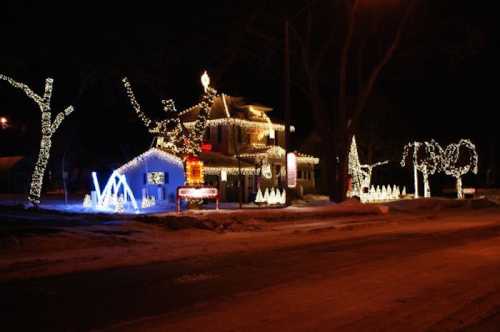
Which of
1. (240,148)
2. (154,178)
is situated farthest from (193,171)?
(240,148)

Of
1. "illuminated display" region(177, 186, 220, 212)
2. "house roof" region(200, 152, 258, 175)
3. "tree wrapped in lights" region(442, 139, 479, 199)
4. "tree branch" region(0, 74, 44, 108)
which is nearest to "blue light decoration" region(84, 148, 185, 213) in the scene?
"house roof" region(200, 152, 258, 175)

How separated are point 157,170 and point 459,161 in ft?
75.1

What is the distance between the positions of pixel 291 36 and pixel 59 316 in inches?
1054

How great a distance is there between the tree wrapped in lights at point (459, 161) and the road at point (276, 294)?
106ft

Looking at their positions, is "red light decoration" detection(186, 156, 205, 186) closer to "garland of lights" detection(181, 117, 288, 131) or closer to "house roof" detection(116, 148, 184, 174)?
"house roof" detection(116, 148, 184, 174)

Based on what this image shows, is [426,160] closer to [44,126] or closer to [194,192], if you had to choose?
[194,192]

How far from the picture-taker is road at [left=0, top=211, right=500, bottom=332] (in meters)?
8.09

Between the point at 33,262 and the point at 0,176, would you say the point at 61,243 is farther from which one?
the point at 0,176

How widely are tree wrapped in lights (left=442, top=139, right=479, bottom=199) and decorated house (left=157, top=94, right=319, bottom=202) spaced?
36.3ft

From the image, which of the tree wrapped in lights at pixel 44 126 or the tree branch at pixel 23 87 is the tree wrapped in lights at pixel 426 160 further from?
the tree branch at pixel 23 87

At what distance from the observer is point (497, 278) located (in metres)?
11.3

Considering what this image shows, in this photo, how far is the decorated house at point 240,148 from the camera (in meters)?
42.9

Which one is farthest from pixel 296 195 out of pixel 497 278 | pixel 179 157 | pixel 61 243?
pixel 497 278

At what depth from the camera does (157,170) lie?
42031mm
